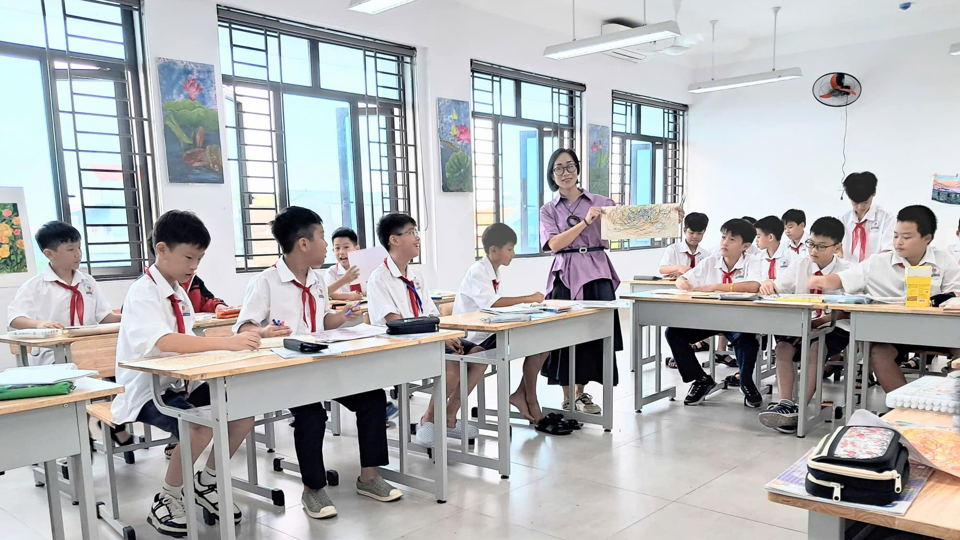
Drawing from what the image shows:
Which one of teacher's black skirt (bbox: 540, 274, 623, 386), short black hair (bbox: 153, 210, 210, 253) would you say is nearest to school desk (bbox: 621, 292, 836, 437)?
teacher's black skirt (bbox: 540, 274, 623, 386)

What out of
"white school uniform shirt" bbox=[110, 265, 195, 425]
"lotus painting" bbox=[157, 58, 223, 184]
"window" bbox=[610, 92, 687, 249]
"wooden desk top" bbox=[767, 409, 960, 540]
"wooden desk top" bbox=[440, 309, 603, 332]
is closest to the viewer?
"wooden desk top" bbox=[767, 409, 960, 540]

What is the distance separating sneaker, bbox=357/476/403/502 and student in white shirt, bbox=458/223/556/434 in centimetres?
67

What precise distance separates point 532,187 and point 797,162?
3.87 m

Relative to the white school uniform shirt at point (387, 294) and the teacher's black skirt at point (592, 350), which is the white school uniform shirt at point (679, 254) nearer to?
the teacher's black skirt at point (592, 350)

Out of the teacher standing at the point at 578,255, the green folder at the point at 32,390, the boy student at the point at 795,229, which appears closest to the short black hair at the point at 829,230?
the teacher standing at the point at 578,255

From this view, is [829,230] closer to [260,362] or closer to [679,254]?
[679,254]

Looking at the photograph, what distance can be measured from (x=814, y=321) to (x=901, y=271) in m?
0.52

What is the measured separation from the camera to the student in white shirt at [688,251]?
199 inches

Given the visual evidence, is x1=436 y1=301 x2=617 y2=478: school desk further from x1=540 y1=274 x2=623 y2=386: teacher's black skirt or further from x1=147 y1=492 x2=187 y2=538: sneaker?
x1=147 y1=492 x2=187 y2=538: sneaker

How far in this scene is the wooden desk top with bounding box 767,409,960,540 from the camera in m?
0.96

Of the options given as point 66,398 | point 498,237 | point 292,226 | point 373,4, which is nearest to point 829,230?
point 498,237

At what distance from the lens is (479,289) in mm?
3428

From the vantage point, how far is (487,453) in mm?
3201

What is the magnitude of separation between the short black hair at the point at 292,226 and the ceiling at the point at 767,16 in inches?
186
